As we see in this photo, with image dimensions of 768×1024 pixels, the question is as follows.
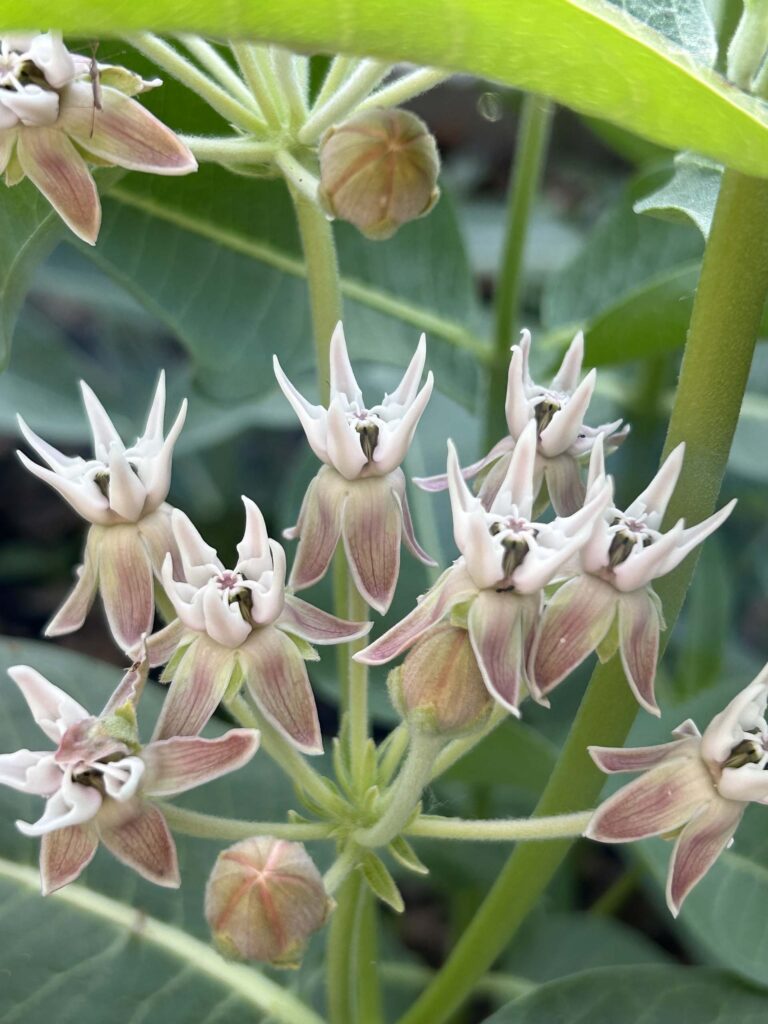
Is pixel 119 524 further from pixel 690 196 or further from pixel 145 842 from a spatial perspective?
pixel 690 196

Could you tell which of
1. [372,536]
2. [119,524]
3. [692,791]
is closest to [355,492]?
[372,536]

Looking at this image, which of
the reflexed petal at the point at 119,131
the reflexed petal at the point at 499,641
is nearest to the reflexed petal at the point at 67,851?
Result: the reflexed petal at the point at 499,641

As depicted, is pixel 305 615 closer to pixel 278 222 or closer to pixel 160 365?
pixel 278 222

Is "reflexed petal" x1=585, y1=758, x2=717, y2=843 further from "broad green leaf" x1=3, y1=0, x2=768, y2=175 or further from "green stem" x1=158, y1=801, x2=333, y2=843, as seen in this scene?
"broad green leaf" x1=3, y1=0, x2=768, y2=175

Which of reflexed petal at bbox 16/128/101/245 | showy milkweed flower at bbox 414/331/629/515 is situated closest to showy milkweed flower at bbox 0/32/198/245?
reflexed petal at bbox 16/128/101/245

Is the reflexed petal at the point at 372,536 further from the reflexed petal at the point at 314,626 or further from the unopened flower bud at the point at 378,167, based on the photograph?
the unopened flower bud at the point at 378,167

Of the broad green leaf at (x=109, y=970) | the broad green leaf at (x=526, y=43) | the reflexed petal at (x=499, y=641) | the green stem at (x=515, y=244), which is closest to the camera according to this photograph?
the broad green leaf at (x=526, y=43)
